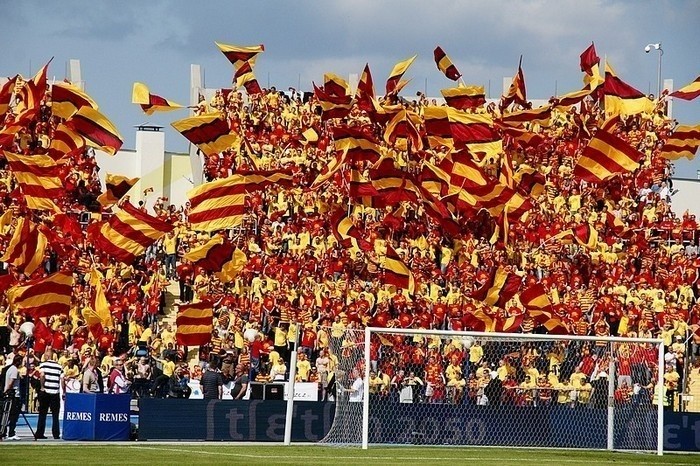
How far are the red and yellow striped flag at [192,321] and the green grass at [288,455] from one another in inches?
228

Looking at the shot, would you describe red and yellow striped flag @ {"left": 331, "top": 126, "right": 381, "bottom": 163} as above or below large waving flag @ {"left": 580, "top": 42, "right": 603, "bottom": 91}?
below

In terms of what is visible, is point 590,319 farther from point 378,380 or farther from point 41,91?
point 41,91

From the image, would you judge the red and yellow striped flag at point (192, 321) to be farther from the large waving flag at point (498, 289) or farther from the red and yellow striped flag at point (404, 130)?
the red and yellow striped flag at point (404, 130)

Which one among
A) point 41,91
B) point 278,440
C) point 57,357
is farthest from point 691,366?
point 41,91

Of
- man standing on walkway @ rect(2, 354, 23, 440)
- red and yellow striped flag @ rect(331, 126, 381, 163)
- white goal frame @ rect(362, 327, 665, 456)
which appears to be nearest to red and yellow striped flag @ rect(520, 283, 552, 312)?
red and yellow striped flag @ rect(331, 126, 381, 163)

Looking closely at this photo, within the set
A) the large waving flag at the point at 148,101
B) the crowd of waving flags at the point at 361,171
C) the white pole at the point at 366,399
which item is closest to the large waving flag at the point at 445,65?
the crowd of waving flags at the point at 361,171

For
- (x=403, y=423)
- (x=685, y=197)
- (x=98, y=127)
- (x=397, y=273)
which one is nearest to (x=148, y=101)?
(x=98, y=127)

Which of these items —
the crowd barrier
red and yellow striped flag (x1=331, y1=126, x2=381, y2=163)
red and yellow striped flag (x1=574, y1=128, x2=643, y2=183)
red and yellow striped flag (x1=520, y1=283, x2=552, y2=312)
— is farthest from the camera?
red and yellow striped flag (x1=331, y1=126, x2=381, y2=163)

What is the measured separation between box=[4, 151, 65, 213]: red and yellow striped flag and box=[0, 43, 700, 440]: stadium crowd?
1.36 metres

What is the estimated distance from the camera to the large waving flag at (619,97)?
37625 mm

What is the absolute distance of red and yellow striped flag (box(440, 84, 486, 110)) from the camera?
125 ft

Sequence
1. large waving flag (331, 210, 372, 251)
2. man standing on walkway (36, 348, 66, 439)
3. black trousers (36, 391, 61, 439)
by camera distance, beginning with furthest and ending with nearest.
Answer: large waving flag (331, 210, 372, 251) → man standing on walkway (36, 348, 66, 439) → black trousers (36, 391, 61, 439)

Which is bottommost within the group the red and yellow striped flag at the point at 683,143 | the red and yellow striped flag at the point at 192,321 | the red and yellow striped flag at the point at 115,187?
the red and yellow striped flag at the point at 192,321

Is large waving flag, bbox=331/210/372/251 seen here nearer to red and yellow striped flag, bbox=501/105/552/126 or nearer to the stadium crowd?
the stadium crowd
